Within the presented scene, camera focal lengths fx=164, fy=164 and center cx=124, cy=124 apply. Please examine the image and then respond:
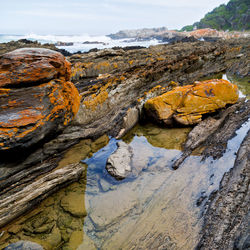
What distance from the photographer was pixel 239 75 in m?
21.2

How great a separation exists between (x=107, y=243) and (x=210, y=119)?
27.1 ft

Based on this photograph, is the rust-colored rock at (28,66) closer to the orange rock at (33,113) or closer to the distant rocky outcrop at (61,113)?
the distant rocky outcrop at (61,113)

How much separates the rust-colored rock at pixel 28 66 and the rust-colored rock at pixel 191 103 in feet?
19.8

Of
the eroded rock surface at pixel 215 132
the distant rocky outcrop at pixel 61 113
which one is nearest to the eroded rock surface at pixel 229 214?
the eroded rock surface at pixel 215 132

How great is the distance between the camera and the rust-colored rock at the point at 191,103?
32.0 ft

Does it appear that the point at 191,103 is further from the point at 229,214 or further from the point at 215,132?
the point at 229,214

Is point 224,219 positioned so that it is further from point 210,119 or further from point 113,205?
point 210,119

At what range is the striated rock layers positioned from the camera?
17.1 ft

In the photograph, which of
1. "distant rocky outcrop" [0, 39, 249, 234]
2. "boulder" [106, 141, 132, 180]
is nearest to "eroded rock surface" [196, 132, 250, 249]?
"boulder" [106, 141, 132, 180]

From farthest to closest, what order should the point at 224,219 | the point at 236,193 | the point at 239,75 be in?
the point at 239,75
the point at 236,193
the point at 224,219

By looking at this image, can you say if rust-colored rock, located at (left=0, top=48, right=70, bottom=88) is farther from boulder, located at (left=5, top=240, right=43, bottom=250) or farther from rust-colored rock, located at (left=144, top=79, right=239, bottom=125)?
rust-colored rock, located at (left=144, top=79, right=239, bottom=125)

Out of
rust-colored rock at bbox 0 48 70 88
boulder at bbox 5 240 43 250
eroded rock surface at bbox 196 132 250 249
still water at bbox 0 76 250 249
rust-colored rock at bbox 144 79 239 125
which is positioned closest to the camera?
eroded rock surface at bbox 196 132 250 249

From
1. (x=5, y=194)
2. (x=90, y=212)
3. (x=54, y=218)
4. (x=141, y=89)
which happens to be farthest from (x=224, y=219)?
(x=141, y=89)

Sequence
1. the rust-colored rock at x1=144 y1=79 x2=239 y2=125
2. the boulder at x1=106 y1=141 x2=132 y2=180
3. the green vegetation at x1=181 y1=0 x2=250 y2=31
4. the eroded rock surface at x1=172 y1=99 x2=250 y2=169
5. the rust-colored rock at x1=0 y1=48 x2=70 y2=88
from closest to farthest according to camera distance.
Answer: the rust-colored rock at x1=0 y1=48 x2=70 y2=88
the boulder at x1=106 y1=141 x2=132 y2=180
the eroded rock surface at x1=172 y1=99 x2=250 y2=169
the rust-colored rock at x1=144 y1=79 x2=239 y2=125
the green vegetation at x1=181 y1=0 x2=250 y2=31
